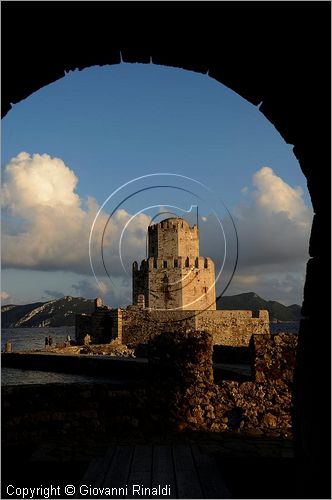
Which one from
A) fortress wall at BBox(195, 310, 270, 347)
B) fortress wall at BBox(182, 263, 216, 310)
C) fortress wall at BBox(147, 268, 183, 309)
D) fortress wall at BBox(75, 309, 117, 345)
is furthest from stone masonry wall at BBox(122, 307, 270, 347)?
fortress wall at BBox(182, 263, 216, 310)

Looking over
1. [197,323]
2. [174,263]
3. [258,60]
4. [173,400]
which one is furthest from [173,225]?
[258,60]

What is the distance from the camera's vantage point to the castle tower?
163ft

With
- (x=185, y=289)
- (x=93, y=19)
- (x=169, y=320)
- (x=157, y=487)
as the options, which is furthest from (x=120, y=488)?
(x=185, y=289)

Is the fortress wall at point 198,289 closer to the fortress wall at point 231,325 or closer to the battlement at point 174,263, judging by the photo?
the battlement at point 174,263

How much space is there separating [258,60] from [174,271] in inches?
1844

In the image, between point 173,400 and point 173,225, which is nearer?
point 173,400

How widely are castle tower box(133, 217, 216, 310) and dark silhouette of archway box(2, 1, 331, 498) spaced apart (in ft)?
150

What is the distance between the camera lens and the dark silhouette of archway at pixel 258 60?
2.83 meters

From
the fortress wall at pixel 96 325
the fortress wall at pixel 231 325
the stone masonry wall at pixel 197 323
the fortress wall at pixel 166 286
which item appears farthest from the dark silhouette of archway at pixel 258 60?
the fortress wall at pixel 166 286

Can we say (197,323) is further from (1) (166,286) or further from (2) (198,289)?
(2) (198,289)

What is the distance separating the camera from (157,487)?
429 cm

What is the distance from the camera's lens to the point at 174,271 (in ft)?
164

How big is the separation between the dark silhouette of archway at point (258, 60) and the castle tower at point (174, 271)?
45.7 meters

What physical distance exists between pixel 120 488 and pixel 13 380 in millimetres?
16127
